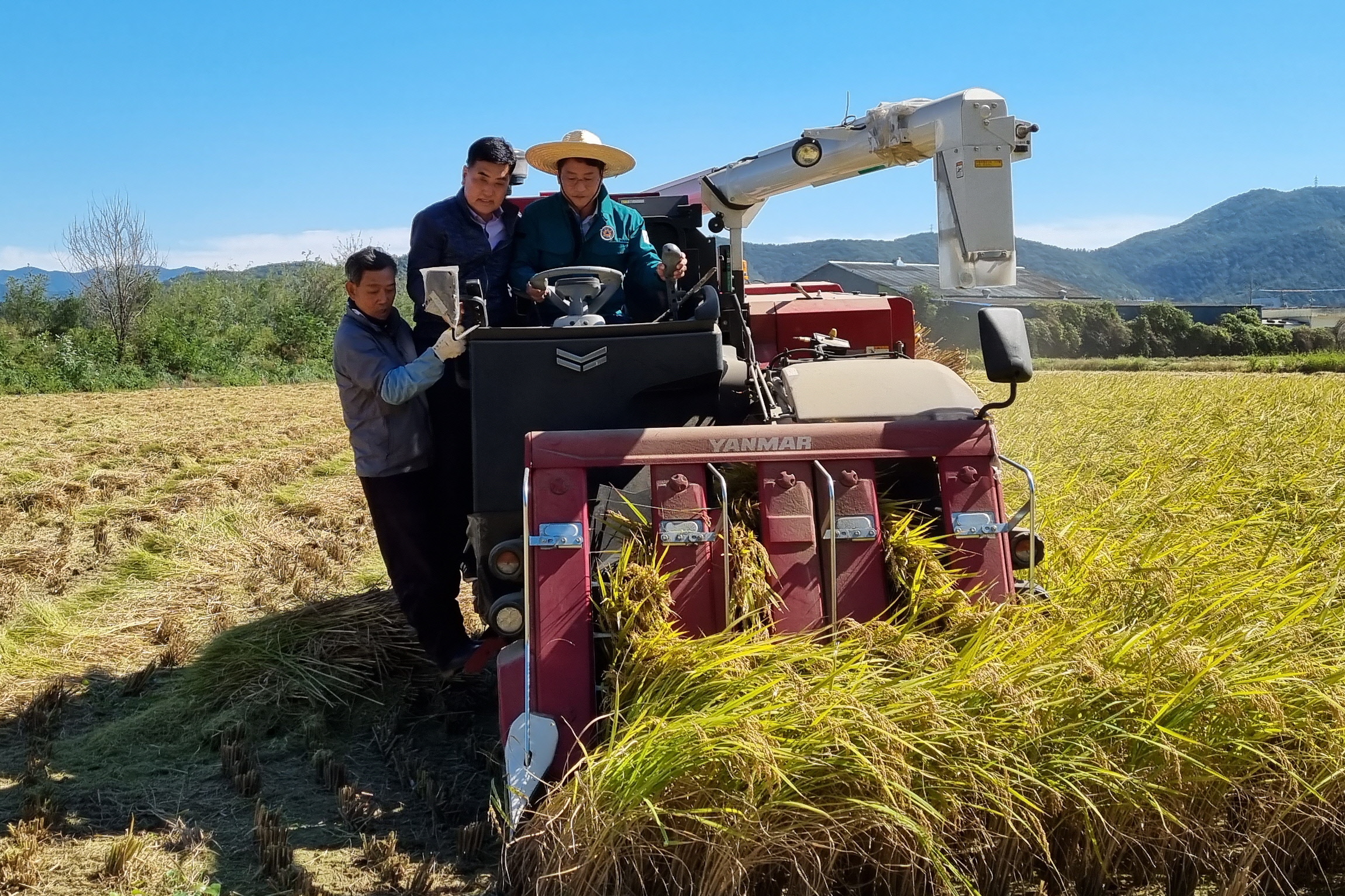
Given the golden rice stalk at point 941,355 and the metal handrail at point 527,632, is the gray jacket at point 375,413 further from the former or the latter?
the golden rice stalk at point 941,355

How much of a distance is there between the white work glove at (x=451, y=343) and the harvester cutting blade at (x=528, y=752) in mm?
1188

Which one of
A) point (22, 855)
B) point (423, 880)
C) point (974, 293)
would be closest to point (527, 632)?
point (423, 880)

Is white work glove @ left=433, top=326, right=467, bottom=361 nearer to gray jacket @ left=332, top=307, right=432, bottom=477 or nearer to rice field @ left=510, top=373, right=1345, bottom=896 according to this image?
gray jacket @ left=332, top=307, right=432, bottom=477

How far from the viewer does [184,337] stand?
98.0 feet

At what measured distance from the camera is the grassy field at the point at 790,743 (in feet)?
8.36

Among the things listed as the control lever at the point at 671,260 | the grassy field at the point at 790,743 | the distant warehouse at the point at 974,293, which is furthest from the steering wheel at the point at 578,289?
the distant warehouse at the point at 974,293

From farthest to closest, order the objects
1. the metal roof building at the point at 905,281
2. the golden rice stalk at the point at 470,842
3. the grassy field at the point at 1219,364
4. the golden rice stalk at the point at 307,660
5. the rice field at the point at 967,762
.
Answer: the metal roof building at the point at 905,281, the grassy field at the point at 1219,364, the golden rice stalk at the point at 307,660, the golden rice stalk at the point at 470,842, the rice field at the point at 967,762

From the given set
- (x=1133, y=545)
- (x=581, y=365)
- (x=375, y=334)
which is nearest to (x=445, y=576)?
(x=375, y=334)

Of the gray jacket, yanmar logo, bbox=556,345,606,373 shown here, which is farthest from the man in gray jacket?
yanmar logo, bbox=556,345,606,373

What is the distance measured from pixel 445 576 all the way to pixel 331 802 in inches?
42.9

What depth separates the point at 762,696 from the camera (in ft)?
9.02

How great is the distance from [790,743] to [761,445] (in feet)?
3.38

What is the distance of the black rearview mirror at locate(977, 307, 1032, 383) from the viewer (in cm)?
331

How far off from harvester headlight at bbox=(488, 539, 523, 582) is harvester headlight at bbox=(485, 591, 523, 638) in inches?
5.9
